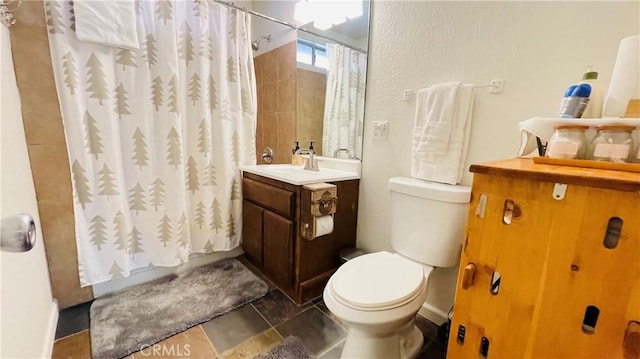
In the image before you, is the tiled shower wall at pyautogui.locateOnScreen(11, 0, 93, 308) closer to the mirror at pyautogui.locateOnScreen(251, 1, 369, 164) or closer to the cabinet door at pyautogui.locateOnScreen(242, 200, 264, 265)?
the cabinet door at pyautogui.locateOnScreen(242, 200, 264, 265)

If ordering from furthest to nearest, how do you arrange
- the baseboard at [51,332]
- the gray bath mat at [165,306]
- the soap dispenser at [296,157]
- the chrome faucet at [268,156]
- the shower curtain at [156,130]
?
1. the chrome faucet at [268,156]
2. the soap dispenser at [296,157]
3. the shower curtain at [156,130]
4. the gray bath mat at [165,306]
5. the baseboard at [51,332]

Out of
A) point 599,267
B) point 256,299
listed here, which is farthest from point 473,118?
point 256,299

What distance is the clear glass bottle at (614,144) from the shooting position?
2.25 feet

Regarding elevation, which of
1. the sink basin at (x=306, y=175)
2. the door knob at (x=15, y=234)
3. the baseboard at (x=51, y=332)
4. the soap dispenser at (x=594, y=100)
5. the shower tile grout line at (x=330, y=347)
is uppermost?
the soap dispenser at (x=594, y=100)

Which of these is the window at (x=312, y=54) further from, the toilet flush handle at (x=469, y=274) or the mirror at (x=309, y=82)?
the toilet flush handle at (x=469, y=274)

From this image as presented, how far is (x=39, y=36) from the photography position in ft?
4.18

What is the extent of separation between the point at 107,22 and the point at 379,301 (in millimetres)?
1842

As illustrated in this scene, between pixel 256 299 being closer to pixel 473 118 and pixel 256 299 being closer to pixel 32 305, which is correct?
pixel 32 305

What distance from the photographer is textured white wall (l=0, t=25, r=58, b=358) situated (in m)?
0.83

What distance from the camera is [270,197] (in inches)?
66.0

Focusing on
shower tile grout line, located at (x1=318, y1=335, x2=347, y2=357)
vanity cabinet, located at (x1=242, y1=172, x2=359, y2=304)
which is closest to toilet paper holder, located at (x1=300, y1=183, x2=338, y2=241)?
vanity cabinet, located at (x1=242, y1=172, x2=359, y2=304)

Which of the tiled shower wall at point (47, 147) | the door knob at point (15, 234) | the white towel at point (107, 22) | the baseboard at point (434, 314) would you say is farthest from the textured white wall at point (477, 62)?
the tiled shower wall at point (47, 147)

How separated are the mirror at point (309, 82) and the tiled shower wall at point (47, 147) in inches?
50.6

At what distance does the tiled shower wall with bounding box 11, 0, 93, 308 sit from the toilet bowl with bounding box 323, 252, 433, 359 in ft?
4.92
